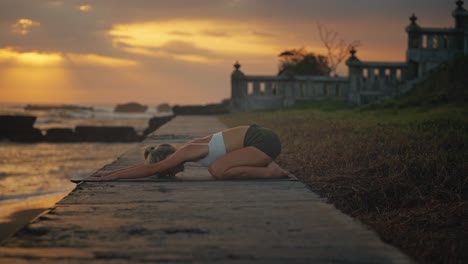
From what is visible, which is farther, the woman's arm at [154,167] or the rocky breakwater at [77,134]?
the rocky breakwater at [77,134]

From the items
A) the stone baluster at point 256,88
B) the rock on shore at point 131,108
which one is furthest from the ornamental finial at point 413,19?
the rock on shore at point 131,108

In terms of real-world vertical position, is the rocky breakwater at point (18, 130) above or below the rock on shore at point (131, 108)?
above

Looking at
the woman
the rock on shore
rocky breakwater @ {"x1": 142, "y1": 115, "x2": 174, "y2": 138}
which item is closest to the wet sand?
the woman

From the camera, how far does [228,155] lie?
6090 mm

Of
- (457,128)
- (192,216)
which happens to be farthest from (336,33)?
Result: (192,216)

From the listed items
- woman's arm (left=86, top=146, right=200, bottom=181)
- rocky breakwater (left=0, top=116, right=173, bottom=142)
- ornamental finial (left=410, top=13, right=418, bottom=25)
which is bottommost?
rocky breakwater (left=0, top=116, right=173, bottom=142)

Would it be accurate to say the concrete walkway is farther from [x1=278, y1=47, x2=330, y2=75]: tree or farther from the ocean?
[x1=278, y1=47, x2=330, y2=75]: tree

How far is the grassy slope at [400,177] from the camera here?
446 cm

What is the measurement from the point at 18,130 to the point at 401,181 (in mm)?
28877

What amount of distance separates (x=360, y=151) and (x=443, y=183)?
8.20 ft

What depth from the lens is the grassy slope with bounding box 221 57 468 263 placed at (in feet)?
14.6

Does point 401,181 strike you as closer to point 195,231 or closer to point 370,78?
point 195,231

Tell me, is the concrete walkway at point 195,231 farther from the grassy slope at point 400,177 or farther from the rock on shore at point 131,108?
the rock on shore at point 131,108

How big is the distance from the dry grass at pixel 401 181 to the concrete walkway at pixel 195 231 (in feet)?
1.95
